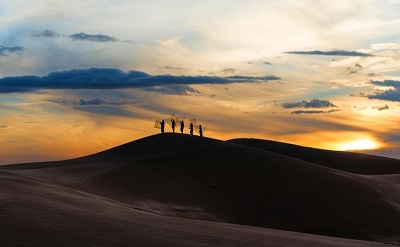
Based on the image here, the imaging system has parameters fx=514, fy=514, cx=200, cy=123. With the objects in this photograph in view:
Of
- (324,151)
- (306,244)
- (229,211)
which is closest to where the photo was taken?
(306,244)

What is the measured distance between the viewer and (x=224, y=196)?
2381 cm

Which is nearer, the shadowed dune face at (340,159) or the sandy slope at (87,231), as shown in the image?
the sandy slope at (87,231)

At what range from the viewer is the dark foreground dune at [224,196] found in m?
10.7

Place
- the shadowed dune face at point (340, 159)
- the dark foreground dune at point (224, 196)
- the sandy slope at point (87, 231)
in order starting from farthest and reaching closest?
the shadowed dune face at point (340, 159)
the dark foreground dune at point (224, 196)
the sandy slope at point (87, 231)

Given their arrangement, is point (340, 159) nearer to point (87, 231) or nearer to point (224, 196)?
point (224, 196)

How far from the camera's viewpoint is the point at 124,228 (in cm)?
879

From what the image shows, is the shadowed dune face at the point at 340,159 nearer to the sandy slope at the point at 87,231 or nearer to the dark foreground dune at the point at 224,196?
the dark foreground dune at the point at 224,196

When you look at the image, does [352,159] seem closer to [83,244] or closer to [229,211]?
[229,211]

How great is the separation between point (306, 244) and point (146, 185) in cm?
1445

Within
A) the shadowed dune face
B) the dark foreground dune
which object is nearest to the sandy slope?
the dark foreground dune

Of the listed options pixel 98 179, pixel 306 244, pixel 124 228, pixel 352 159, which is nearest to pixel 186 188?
pixel 98 179

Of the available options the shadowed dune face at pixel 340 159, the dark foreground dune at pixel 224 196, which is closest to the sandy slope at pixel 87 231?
the dark foreground dune at pixel 224 196

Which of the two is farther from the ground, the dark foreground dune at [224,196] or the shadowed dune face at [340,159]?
the shadowed dune face at [340,159]

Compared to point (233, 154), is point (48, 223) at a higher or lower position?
lower
